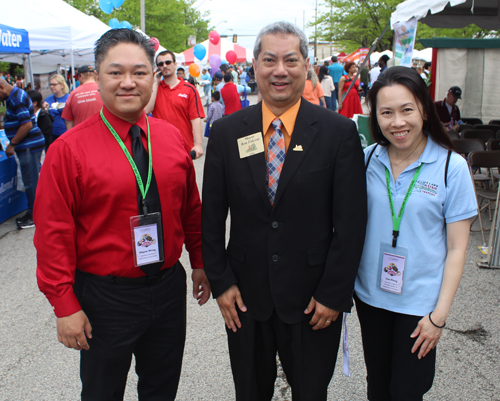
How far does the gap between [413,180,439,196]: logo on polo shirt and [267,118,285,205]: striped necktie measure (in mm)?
574

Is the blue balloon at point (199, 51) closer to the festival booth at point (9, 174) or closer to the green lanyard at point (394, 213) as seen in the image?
the festival booth at point (9, 174)

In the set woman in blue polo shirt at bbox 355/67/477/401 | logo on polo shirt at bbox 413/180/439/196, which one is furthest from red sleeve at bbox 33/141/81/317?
logo on polo shirt at bbox 413/180/439/196

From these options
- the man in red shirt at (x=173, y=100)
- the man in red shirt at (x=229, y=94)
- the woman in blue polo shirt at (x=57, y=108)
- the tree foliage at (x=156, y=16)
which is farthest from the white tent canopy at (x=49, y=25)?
the tree foliage at (x=156, y=16)

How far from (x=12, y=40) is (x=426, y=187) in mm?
6984

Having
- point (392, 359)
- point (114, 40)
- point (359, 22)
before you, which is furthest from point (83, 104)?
point (359, 22)

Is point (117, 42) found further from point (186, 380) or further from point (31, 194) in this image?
point (31, 194)

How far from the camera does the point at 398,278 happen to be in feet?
6.00

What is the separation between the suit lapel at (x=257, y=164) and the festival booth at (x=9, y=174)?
5365mm

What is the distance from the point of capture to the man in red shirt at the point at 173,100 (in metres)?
5.52

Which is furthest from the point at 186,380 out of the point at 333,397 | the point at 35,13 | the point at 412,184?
the point at 35,13

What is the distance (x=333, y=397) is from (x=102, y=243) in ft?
5.69

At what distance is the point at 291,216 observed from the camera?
5.65 ft

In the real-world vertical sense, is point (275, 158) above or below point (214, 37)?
below

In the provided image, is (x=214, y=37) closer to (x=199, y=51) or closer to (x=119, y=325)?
(x=199, y=51)
